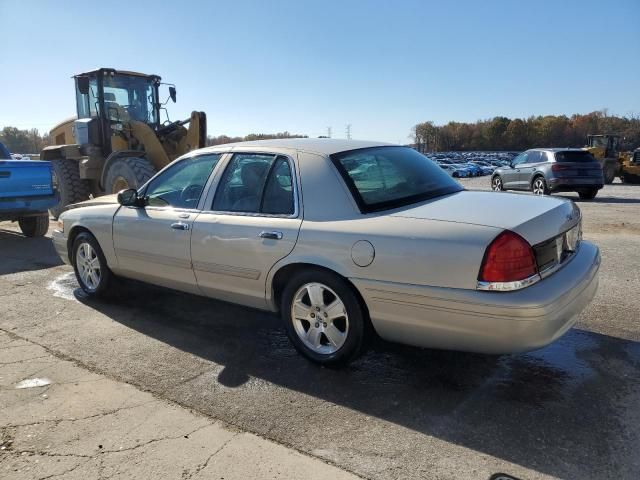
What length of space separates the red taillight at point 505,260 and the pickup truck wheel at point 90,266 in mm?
3815

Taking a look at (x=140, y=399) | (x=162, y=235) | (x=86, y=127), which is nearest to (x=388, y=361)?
(x=140, y=399)

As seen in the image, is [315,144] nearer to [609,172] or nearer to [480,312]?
[480,312]

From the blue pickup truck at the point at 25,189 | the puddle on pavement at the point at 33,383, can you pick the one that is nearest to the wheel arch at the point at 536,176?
the blue pickup truck at the point at 25,189

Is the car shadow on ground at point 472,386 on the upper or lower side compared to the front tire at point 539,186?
lower

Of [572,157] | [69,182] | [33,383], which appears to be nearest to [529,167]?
[572,157]

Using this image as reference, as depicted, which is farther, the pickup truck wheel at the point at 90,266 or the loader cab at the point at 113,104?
the loader cab at the point at 113,104

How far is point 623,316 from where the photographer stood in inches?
178

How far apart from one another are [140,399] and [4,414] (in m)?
0.78

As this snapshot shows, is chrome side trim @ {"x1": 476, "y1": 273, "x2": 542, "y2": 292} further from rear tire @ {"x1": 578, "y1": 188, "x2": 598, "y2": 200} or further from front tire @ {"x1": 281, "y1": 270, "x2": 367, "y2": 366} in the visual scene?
rear tire @ {"x1": 578, "y1": 188, "x2": 598, "y2": 200}

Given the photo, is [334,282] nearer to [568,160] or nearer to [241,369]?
[241,369]

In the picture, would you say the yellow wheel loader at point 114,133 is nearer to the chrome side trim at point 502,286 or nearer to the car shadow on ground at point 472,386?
the car shadow on ground at point 472,386

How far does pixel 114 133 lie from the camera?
1070 cm

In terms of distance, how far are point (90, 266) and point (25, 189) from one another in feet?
14.8

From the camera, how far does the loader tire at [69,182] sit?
11.5m
